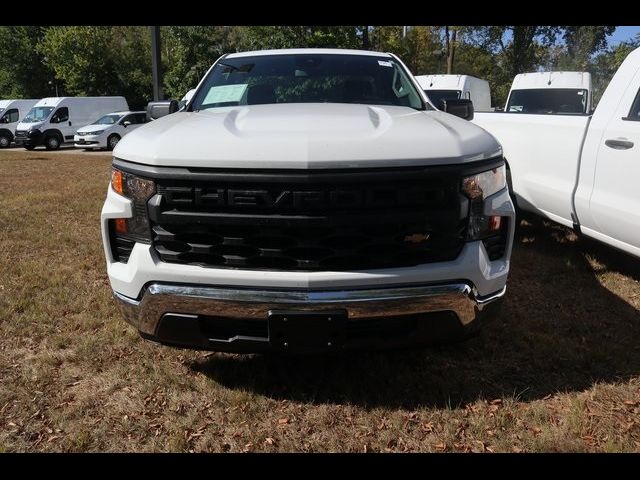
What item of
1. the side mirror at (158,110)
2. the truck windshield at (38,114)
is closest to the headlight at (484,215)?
the side mirror at (158,110)

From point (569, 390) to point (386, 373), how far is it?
37.9 inches

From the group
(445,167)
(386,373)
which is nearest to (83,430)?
(386,373)

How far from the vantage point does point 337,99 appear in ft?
11.8

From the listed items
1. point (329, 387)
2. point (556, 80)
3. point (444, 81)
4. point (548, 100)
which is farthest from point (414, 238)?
point (444, 81)

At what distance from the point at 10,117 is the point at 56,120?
17.3ft

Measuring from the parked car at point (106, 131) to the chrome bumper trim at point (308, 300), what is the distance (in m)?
20.2

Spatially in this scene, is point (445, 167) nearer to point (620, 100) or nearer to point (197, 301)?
point (197, 301)

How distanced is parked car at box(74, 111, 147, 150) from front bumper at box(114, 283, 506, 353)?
2016 cm

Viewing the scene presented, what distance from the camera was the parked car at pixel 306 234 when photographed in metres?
2.22

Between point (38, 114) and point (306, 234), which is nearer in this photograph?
point (306, 234)

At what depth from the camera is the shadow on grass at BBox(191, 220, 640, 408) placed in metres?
2.78

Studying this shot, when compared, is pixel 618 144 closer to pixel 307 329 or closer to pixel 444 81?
pixel 307 329

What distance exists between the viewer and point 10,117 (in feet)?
87.4

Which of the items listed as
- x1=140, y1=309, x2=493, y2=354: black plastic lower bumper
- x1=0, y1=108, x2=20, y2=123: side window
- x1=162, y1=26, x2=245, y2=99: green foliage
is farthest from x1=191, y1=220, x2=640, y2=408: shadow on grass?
x1=0, y1=108, x2=20, y2=123: side window
